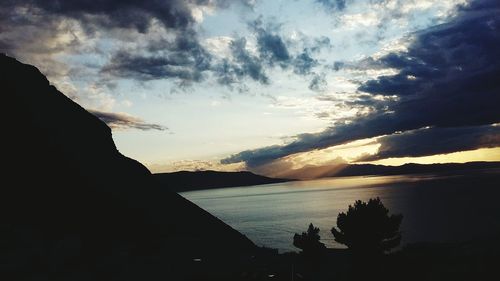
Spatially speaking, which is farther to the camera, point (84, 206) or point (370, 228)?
point (84, 206)

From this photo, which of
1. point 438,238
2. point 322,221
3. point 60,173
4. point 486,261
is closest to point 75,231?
point 60,173

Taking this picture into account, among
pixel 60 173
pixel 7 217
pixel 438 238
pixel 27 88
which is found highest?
pixel 27 88

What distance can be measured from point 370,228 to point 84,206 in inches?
2122

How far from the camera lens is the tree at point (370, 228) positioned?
46812mm

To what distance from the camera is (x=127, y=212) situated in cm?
8481

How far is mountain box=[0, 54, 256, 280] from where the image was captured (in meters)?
40.3

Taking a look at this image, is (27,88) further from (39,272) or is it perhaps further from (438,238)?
(438,238)

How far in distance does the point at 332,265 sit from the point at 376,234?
19.5 m

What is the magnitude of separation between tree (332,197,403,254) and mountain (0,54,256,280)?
14596 millimetres

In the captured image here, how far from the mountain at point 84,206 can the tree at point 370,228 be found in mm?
14596

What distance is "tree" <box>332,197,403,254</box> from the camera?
154 feet

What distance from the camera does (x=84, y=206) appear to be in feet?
252

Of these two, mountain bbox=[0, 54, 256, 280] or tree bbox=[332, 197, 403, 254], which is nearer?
mountain bbox=[0, 54, 256, 280]

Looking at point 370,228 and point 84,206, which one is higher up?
point 84,206
